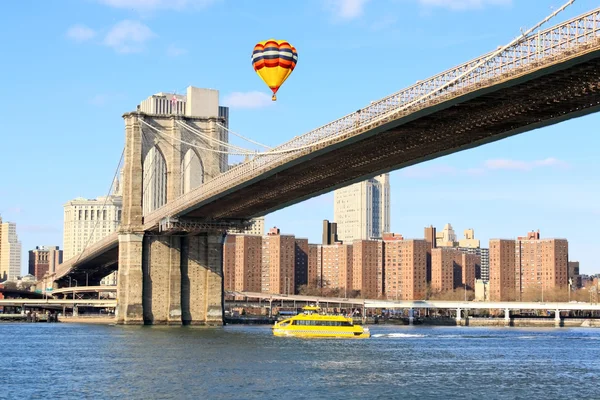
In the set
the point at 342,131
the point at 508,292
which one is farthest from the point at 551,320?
the point at 342,131

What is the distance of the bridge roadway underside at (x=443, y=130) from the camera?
38.0 meters

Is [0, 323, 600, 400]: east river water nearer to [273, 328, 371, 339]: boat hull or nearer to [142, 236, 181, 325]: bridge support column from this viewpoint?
[273, 328, 371, 339]: boat hull

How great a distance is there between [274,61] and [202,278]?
26.5 m

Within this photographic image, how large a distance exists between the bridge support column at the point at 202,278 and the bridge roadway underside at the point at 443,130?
1061 cm

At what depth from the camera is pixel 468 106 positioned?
42.5 meters

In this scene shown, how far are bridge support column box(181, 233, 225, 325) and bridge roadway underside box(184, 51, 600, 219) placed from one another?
10.6 metres

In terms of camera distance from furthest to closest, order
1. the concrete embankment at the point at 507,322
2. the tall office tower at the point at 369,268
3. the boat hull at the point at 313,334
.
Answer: the tall office tower at the point at 369,268
the concrete embankment at the point at 507,322
the boat hull at the point at 313,334

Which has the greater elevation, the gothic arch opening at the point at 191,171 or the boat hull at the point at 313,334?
the gothic arch opening at the point at 191,171

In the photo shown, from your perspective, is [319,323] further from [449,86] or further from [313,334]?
[449,86]

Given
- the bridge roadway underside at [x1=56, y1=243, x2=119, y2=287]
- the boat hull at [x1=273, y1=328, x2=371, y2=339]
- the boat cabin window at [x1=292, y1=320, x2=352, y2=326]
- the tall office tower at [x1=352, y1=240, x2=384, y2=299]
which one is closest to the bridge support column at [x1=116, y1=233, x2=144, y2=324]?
the boat hull at [x1=273, y1=328, x2=371, y2=339]

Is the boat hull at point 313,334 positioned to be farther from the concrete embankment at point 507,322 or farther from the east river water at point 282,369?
the concrete embankment at point 507,322

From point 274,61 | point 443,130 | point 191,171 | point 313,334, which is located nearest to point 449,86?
point 443,130

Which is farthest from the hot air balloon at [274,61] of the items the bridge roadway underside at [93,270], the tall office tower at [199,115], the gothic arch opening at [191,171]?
the bridge roadway underside at [93,270]

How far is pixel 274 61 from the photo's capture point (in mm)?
59156
